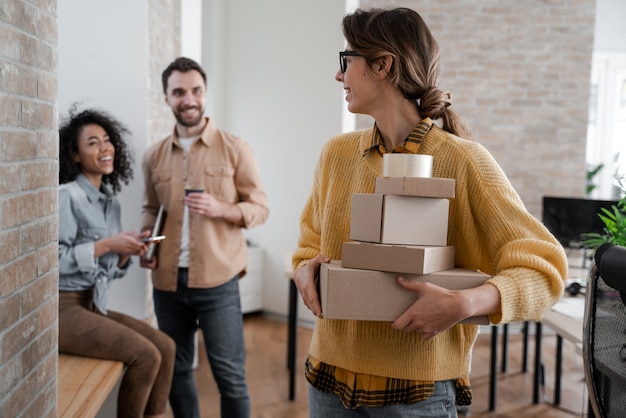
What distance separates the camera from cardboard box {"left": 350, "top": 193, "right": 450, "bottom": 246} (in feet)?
4.56

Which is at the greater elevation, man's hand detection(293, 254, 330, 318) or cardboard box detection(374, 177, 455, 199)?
cardboard box detection(374, 177, 455, 199)

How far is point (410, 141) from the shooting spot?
59.0 inches

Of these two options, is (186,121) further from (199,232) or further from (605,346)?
(605,346)

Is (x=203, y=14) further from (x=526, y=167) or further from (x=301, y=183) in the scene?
(x=526, y=167)

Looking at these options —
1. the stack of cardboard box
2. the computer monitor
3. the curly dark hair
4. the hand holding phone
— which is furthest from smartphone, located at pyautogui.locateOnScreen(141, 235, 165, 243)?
the computer monitor

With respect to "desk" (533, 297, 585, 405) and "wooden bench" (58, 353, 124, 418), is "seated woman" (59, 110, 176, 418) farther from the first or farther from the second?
"desk" (533, 297, 585, 405)

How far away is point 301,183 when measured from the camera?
5.81 m

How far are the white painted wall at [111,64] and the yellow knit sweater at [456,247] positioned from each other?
81.9 inches

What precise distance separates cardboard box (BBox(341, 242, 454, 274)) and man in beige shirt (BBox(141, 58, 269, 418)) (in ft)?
5.62

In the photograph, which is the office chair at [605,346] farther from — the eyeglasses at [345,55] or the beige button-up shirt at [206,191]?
the beige button-up shirt at [206,191]

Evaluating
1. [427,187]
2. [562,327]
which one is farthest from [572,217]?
[427,187]

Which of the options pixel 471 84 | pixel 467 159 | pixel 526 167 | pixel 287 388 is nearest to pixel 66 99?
pixel 287 388

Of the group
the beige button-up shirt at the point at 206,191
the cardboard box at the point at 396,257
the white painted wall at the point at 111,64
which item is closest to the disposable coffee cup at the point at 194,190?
the beige button-up shirt at the point at 206,191

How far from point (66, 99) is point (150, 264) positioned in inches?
37.9
